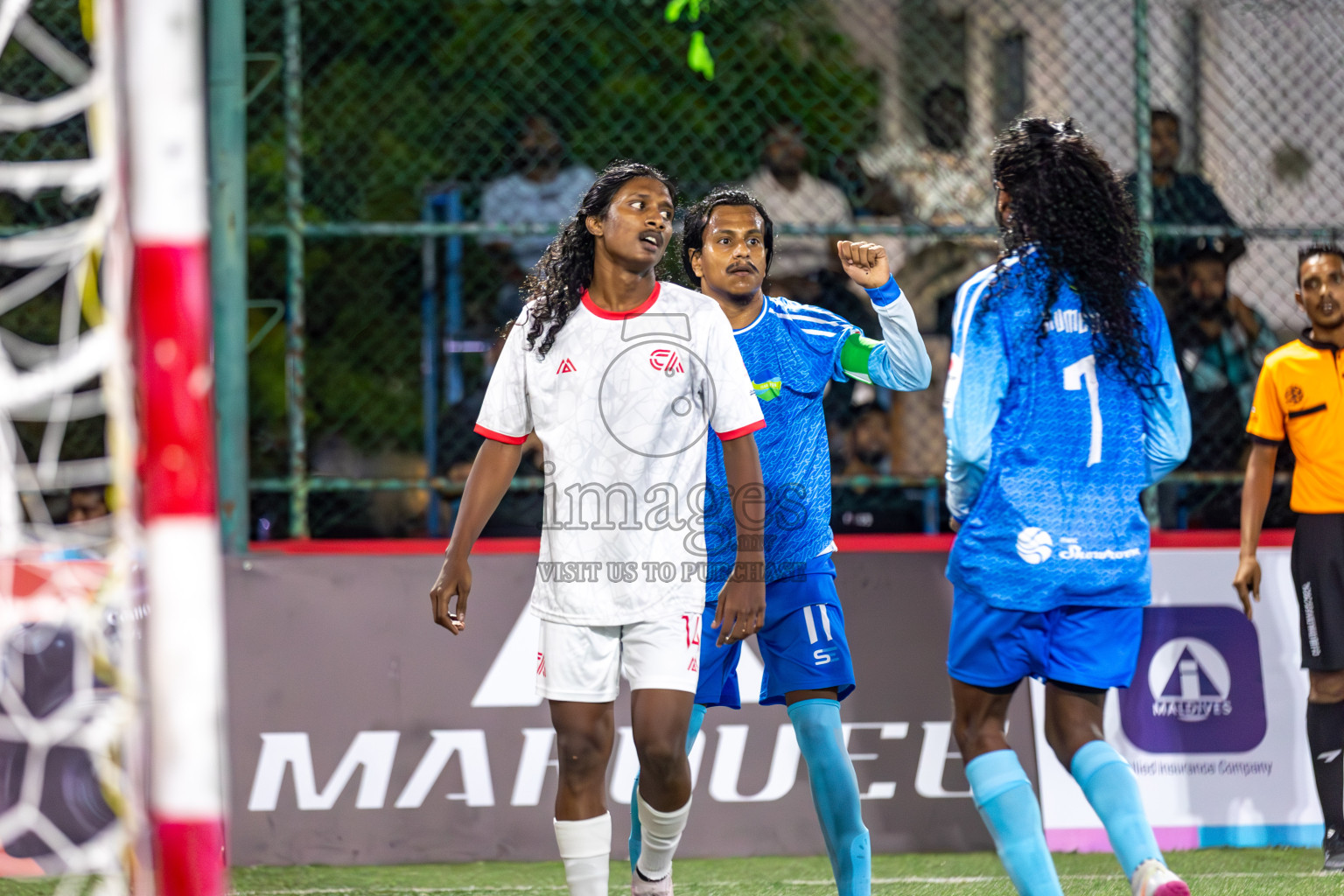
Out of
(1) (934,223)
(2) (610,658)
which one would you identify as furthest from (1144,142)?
(2) (610,658)

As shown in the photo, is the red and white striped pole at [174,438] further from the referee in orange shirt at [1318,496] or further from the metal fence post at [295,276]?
the referee in orange shirt at [1318,496]

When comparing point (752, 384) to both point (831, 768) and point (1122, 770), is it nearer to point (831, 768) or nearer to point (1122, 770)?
point (831, 768)

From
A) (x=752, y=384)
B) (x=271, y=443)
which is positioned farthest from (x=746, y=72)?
(x=752, y=384)

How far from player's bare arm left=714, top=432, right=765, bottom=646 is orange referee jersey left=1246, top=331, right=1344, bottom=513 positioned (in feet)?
7.94

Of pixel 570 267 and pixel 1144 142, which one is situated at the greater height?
pixel 1144 142

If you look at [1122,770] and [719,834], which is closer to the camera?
[1122,770]

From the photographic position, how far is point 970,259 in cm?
728

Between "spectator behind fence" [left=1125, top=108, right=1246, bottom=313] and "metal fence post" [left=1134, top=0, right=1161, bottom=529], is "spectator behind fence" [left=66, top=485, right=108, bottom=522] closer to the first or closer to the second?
"metal fence post" [left=1134, top=0, right=1161, bottom=529]

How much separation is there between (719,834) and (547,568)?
6.48ft

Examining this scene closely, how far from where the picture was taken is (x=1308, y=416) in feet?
16.4

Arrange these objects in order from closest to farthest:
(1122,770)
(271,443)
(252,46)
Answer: (1122,770) → (252,46) → (271,443)

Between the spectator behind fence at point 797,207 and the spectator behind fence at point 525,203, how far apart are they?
94cm

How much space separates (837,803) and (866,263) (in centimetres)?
143

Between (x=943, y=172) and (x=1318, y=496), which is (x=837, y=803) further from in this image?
(x=943, y=172)
